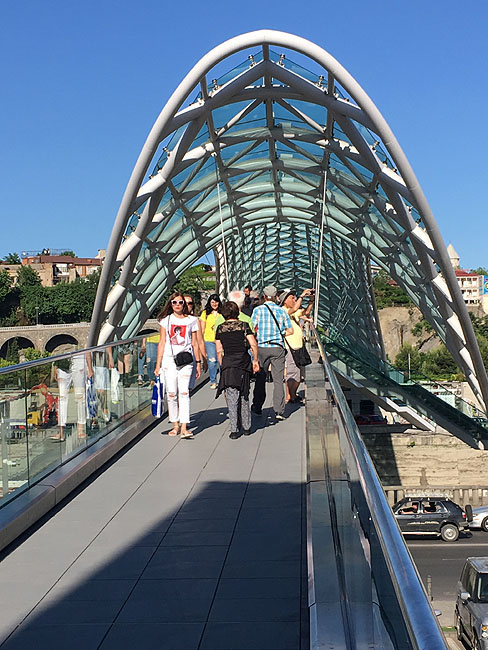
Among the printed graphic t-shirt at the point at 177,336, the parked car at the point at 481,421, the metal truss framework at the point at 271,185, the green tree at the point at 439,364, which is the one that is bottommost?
the green tree at the point at 439,364

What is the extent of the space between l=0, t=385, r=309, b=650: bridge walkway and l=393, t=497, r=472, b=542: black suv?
117 feet

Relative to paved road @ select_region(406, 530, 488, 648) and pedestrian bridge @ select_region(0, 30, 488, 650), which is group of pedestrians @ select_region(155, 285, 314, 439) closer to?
pedestrian bridge @ select_region(0, 30, 488, 650)

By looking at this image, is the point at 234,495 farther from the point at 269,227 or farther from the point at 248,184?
the point at 269,227

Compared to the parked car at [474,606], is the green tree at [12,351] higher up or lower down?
higher up

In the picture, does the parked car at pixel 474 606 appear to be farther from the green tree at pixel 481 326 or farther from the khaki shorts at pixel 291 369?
the green tree at pixel 481 326

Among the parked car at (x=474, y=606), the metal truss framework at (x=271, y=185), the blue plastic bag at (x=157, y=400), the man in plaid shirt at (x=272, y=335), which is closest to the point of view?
the blue plastic bag at (x=157, y=400)

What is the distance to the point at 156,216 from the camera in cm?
3161

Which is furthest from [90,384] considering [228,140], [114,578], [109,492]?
[228,140]

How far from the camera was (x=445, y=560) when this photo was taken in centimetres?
4066

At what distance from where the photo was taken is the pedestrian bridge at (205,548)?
2918 millimetres

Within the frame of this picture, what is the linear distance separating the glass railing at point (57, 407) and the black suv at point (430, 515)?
3362 centimetres

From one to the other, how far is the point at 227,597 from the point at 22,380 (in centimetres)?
314

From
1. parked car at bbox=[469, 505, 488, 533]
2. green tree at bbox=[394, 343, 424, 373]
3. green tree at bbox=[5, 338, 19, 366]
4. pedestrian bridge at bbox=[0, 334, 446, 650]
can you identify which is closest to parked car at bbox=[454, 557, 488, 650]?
parked car at bbox=[469, 505, 488, 533]

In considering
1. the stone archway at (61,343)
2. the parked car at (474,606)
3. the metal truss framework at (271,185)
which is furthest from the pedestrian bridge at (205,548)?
the stone archway at (61,343)
